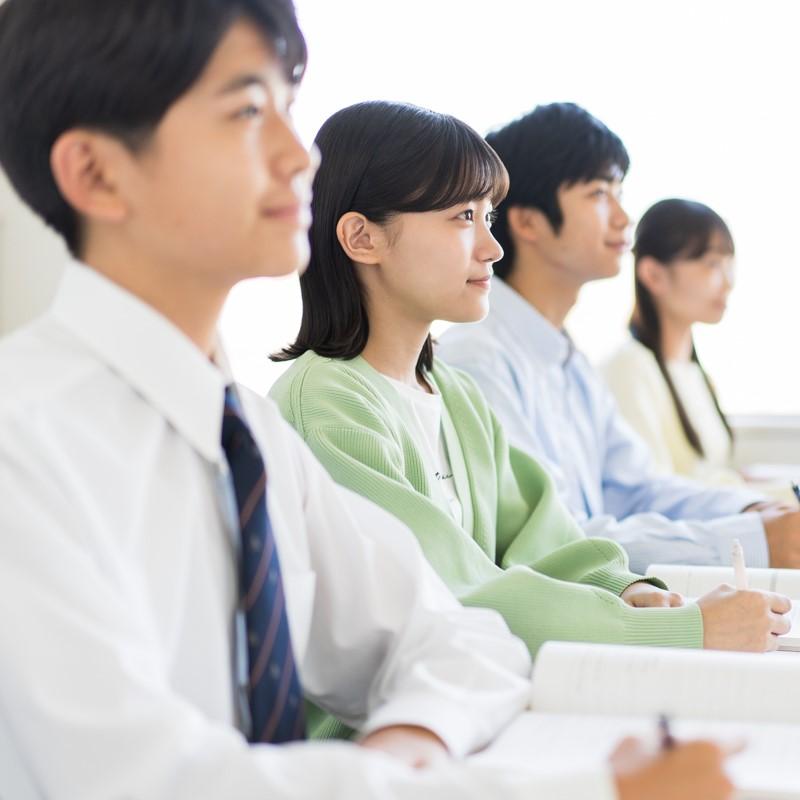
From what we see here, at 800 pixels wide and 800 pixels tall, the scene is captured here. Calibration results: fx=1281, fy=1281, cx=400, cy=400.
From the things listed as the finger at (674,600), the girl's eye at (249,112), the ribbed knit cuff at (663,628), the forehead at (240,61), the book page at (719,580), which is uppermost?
the forehead at (240,61)

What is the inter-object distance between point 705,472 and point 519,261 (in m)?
0.98

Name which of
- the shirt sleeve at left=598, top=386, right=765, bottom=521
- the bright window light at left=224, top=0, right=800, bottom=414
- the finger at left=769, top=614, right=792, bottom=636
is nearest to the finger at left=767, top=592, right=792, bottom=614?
the finger at left=769, top=614, right=792, bottom=636

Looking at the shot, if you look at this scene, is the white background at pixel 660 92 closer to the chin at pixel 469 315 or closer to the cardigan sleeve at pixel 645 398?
the cardigan sleeve at pixel 645 398

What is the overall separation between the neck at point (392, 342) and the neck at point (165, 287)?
0.63m

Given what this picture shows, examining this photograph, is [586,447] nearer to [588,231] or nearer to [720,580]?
[588,231]

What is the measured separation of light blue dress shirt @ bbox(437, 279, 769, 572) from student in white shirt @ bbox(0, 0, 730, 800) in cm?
93

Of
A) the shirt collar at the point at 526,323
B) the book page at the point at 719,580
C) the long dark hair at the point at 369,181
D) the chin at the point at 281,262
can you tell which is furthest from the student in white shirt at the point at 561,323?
the chin at the point at 281,262

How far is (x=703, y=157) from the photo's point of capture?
3582mm

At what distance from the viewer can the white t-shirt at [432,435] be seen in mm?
1505

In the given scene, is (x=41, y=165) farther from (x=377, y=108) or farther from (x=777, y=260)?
(x=777, y=260)

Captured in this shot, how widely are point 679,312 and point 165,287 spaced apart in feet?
8.17

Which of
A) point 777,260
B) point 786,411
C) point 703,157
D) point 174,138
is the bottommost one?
point 786,411

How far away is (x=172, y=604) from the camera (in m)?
0.84

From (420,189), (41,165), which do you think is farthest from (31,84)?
(420,189)
